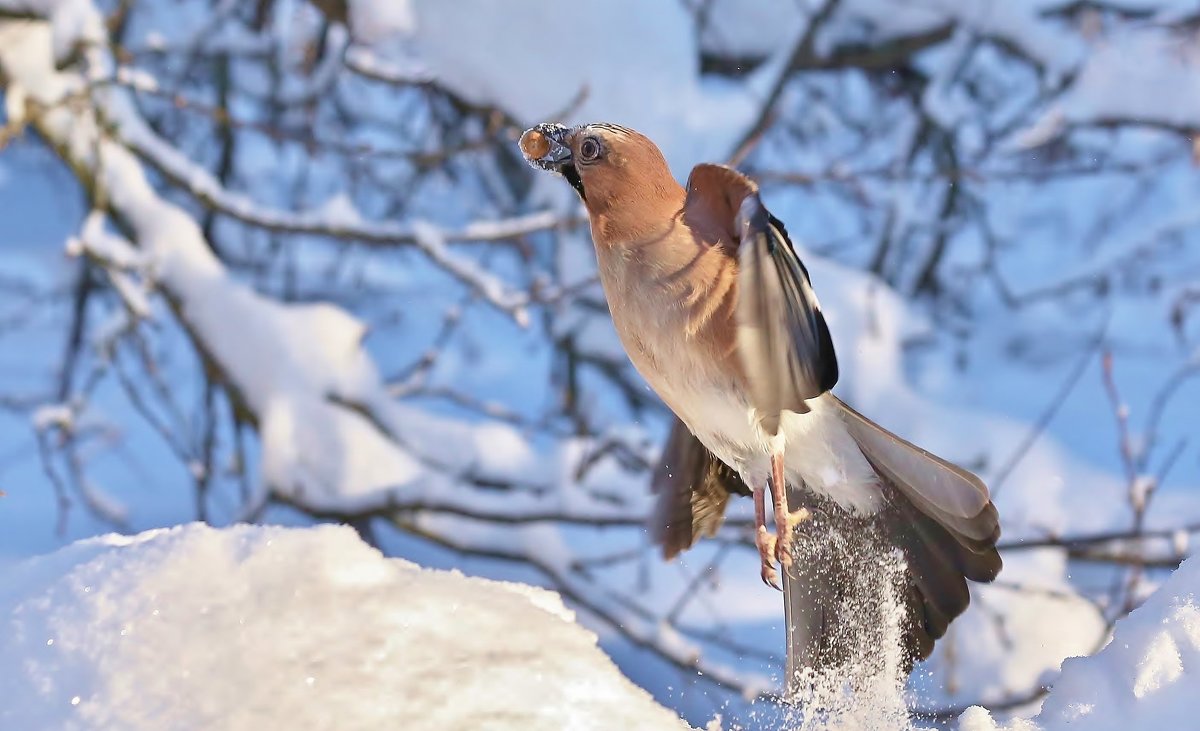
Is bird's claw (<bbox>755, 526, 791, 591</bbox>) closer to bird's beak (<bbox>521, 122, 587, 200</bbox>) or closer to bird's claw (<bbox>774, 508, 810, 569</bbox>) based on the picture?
bird's claw (<bbox>774, 508, 810, 569</bbox>)

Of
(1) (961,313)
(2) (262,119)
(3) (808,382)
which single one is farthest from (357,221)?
(1) (961,313)

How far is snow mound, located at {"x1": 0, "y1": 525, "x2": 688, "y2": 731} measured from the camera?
0.75 metres

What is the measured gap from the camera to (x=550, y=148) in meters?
0.88

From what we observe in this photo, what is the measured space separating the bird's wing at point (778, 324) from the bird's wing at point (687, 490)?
0.29 m

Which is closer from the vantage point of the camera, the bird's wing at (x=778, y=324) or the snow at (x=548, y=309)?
the bird's wing at (x=778, y=324)

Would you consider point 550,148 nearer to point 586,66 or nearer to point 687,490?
point 687,490

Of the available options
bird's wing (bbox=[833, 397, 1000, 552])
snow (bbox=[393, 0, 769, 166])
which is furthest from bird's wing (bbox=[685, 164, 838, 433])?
snow (bbox=[393, 0, 769, 166])

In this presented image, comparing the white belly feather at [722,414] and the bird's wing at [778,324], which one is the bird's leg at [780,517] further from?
the bird's wing at [778,324]

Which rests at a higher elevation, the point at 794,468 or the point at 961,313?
the point at 961,313

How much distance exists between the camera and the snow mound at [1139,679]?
0.84 m

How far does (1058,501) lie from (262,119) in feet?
8.05

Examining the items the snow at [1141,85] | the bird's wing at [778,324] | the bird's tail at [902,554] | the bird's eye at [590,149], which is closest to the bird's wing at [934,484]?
the bird's tail at [902,554]

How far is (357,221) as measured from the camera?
7.17 ft

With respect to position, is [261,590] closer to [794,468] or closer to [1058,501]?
[794,468]
